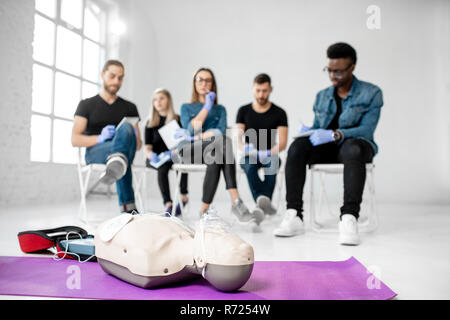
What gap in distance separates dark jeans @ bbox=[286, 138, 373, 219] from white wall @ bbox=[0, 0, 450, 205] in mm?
3039

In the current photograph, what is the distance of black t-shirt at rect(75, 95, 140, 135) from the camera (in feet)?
7.29

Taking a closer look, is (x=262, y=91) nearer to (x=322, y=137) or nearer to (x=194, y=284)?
(x=322, y=137)

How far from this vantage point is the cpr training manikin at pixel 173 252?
792mm

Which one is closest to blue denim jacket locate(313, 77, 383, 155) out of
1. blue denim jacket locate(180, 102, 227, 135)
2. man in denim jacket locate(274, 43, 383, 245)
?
man in denim jacket locate(274, 43, 383, 245)

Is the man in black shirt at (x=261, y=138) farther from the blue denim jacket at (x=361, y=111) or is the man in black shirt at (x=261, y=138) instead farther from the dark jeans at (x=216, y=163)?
the blue denim jacket at (x=361, y=111)

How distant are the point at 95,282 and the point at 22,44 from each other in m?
3.39

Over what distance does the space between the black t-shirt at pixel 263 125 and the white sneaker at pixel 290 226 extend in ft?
3.21

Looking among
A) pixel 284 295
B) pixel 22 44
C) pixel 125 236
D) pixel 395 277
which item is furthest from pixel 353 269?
pixel 22 44

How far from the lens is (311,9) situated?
5320 mm

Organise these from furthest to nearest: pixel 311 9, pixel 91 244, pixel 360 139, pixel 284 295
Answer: pixel 311 9 < pixel 360 139 < pixel 91 244 < pixel 284 295

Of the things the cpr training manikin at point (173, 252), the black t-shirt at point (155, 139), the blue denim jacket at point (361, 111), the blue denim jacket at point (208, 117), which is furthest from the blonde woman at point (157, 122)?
the cpr training manikin at point (173, 252)

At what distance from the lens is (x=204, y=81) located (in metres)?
2.55

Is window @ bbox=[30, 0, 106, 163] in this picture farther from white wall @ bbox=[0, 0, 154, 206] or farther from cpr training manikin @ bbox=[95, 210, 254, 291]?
cpr training manikin @ bbox=[95, 210, 254, 291]

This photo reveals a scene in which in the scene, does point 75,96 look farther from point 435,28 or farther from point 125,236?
point 435,28
